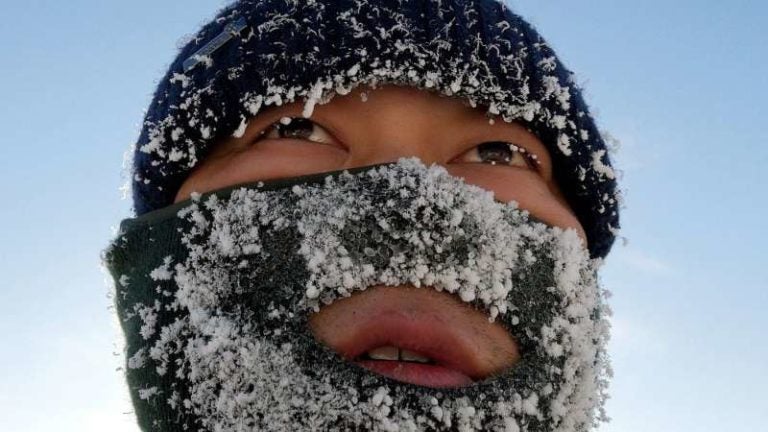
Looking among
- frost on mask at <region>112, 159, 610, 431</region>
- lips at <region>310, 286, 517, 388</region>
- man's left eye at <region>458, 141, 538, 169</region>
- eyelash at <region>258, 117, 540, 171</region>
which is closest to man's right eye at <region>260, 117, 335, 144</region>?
eyelash at <region>258, 117, 540, 171</region>

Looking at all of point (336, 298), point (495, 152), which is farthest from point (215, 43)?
point (336, 298)

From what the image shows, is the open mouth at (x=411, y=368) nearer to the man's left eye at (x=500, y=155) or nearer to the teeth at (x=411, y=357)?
the teeth at (x=411, y=357)

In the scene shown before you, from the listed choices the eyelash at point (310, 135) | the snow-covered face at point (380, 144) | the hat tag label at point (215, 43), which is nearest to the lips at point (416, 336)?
the snow-covered face at point (380, 144)

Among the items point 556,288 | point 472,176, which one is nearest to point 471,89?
point 472,176

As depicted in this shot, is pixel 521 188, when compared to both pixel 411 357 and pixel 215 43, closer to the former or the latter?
pixel 411 357

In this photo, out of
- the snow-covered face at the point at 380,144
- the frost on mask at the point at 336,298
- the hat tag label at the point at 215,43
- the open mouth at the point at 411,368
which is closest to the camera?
the frost on mask at the point at 336,298

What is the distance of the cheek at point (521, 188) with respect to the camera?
199 cm

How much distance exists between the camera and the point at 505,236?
1726 millimetres

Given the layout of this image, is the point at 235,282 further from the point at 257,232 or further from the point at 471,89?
the point at 471,89

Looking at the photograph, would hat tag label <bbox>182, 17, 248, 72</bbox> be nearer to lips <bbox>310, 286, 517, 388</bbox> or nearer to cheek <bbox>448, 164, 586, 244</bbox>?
cheek <bbox>448, 164, 586, 244</bbox>

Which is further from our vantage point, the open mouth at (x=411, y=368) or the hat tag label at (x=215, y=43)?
the hat tag label at (x=215, y=43)

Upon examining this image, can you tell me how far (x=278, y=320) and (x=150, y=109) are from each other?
1.01 metres

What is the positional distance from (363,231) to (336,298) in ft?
0.45

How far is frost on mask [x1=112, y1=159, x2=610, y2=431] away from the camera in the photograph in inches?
59.5
